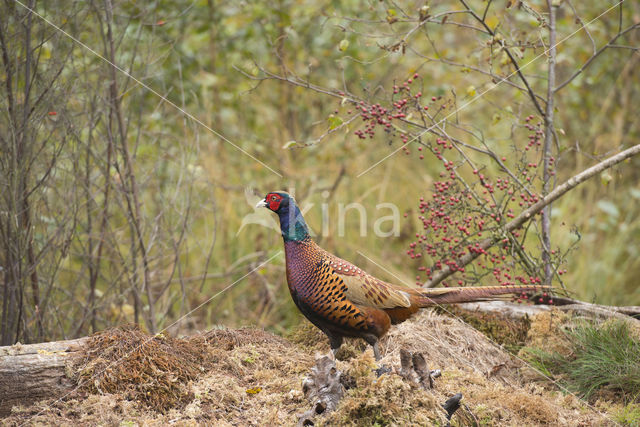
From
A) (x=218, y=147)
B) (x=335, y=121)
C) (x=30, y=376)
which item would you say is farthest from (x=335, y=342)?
(x=218, y=147)

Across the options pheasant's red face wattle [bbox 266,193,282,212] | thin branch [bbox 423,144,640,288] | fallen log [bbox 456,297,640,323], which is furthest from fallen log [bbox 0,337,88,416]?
fallen log [bbox 456,297,640,323]

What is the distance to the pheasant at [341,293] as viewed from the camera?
365cm

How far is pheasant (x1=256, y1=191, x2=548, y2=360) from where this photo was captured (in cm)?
365

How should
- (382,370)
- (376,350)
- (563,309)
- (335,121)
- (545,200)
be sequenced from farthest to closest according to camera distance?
(563,309)
(545,200)
(335,121)
(376,350)
(382,370)

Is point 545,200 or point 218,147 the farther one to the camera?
point 218,147

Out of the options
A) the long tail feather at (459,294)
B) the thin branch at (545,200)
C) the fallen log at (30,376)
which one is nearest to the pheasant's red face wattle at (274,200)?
the long tail feather at (459,294)

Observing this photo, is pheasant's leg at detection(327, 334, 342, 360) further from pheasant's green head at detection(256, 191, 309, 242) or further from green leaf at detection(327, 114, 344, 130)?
green leaf at detection(327, 114, 344, 130)

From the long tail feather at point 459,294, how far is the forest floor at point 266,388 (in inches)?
12.8

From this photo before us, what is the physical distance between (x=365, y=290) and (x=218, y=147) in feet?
14.8

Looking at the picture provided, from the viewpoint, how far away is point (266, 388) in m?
3.36

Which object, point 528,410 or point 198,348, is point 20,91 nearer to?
point 198,348

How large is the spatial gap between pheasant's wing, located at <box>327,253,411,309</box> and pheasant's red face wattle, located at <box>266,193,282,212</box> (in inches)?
18.8

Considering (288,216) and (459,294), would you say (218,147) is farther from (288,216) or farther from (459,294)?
(459,294)

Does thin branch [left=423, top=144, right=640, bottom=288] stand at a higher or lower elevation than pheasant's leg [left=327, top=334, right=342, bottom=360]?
higher
